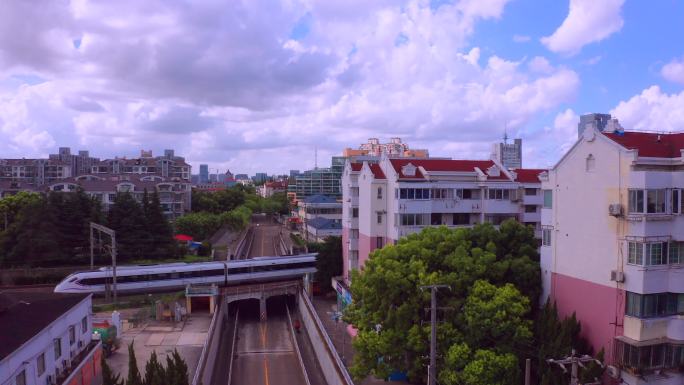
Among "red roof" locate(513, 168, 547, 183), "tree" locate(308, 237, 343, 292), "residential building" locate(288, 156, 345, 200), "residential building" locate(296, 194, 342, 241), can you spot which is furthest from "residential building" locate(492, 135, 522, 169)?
"residential building" locate(288, 156, 345, 200)

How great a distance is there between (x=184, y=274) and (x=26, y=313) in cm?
2190

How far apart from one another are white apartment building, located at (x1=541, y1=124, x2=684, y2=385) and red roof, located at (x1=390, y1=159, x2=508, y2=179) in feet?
47.8

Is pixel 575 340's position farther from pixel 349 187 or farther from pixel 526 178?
pixel 349 187

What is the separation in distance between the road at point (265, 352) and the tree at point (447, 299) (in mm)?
9047

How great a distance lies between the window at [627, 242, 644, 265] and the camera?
55.1 feet

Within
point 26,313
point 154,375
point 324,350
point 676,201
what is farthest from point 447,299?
point 26,313

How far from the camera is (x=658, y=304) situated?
17188 mm

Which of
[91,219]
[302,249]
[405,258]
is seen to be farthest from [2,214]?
[405,258]

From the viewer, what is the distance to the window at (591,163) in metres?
18.9

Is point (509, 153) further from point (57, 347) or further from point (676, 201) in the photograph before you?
point (57, 347)

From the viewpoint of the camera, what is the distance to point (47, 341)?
60.5ft

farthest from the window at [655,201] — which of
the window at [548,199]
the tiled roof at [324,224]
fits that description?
the tiled roof at [324,224]

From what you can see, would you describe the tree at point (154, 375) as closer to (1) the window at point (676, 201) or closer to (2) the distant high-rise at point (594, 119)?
(1) the window at point (676, 201)

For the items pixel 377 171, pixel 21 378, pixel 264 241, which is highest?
pixel 377 171
